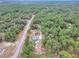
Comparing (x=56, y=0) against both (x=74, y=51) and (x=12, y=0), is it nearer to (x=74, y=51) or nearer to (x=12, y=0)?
(x=12, y=0)

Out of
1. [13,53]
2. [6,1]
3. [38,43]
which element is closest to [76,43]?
[38,43]

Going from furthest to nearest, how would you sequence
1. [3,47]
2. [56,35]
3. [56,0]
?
[56,0], [56,35], [3,47]

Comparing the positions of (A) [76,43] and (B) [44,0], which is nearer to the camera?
(A) [76,43]

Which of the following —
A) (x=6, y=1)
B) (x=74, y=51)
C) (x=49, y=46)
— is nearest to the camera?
(x=74, y=51)

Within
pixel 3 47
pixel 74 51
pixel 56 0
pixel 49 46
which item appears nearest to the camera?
pixel 74 51

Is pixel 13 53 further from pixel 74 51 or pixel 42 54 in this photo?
pixel 74 51

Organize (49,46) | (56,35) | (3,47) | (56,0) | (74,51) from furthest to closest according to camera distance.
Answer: (56,0), (56,35), (3,47), (49,46), (74,51)

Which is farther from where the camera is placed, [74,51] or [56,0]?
[56,0]

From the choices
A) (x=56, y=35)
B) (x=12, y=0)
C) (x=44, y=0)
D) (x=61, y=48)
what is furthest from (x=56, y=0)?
(x=61, y=48)
